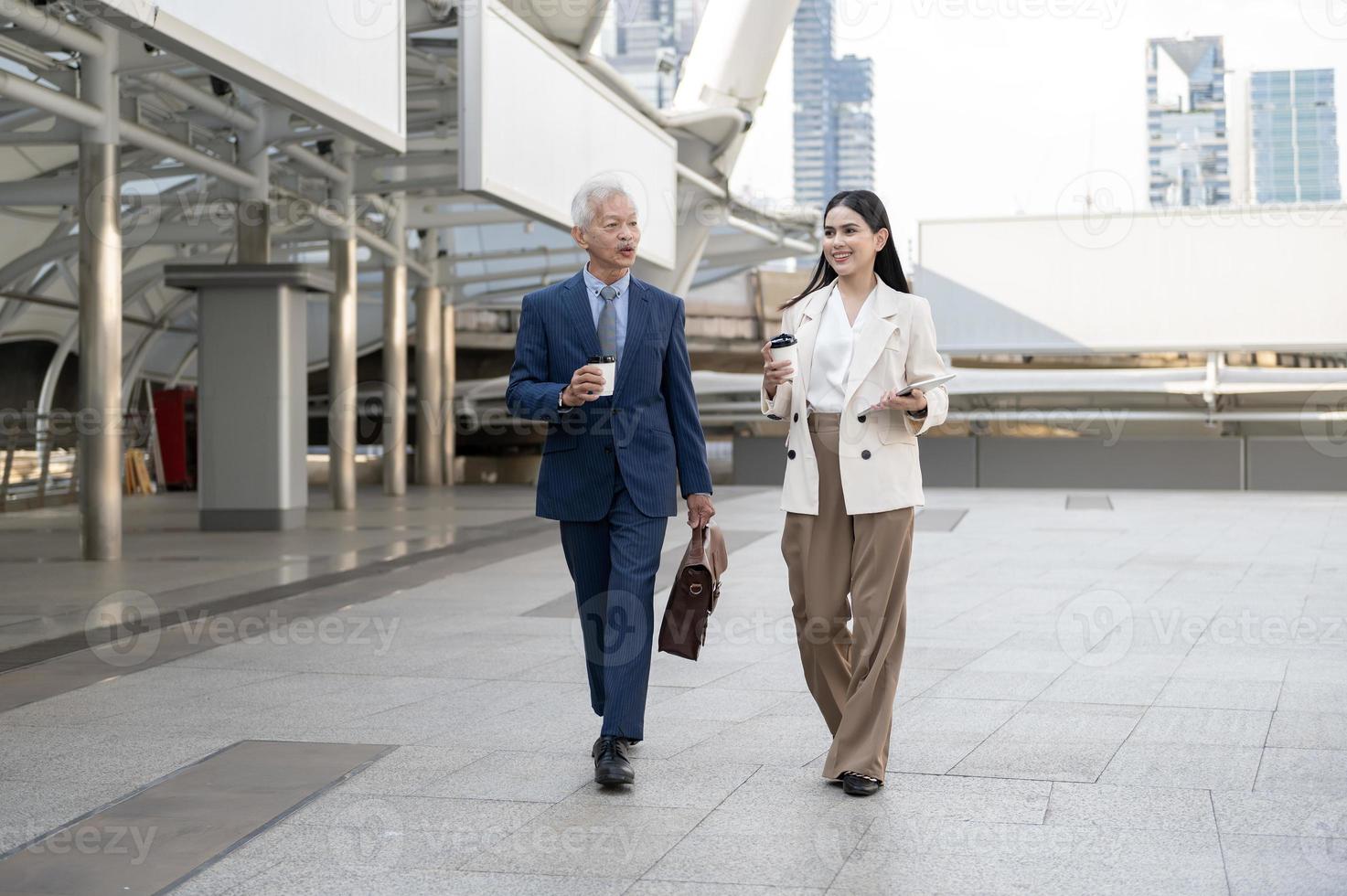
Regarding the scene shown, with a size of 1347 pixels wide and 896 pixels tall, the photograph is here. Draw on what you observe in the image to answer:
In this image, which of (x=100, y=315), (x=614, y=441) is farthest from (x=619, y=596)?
(x=100, y=315)

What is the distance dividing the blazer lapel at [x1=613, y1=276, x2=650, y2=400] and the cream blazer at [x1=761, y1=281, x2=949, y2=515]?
1.50 ft

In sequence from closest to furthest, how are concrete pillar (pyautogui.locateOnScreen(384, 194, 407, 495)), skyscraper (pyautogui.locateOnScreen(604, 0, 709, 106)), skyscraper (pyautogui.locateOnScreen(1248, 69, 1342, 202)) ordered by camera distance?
skyscraper (pyautogui.locateOnScreen(604, 0, 709, 106)) < concrete pillar (pyautogui.locateOnScreen(384, 194, 407, 495)) < skyscraper (pyautogui.locateOnScreen(1248, 69, 1342, 202))

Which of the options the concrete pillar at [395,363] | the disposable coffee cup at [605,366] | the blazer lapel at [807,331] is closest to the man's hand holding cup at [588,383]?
the disposable coffee cup at [605,366]

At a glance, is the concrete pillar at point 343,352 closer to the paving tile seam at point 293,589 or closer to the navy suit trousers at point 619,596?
the paving tile seam at point 293,589

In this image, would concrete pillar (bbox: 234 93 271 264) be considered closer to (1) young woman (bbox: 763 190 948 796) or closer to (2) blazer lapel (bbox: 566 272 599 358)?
(2) blazer lapel (bbox: 566 272 599 358)

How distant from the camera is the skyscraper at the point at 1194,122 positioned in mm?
76812

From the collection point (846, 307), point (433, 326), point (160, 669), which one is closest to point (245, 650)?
point (160, 669)

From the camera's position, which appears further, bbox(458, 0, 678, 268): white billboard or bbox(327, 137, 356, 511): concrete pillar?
bbox(327, 137, 356, 511): concrete pillar

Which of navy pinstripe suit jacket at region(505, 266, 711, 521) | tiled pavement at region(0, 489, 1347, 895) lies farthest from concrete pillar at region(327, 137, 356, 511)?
navy pinstripe suit jacket at region(505, 266, 711, 521)

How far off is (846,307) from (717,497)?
20835 mm

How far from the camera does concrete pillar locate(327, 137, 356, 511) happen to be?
21.8m

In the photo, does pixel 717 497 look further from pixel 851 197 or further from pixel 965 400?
pixel 851 197

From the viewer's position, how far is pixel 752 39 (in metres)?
25.7

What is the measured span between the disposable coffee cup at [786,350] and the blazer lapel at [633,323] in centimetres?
43
